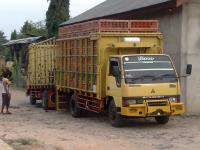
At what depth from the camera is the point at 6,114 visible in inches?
826

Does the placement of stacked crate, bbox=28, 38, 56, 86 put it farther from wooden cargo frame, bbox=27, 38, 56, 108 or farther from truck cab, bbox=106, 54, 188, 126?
truck cab, bbox=106, 54, 188, 126

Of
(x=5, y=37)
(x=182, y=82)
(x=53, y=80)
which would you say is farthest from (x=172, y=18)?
(x=5, y=37)

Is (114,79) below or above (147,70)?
below

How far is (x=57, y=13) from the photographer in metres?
38.6

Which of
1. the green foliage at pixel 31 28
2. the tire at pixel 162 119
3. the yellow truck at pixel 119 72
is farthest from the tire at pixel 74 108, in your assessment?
the green foliage at pixel 31 28

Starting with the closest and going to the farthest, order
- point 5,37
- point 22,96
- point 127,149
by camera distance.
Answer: point 127,149, point 22,96, point 5,37

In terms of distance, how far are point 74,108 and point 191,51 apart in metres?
4.52

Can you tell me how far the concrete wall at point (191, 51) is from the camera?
19.4 metres

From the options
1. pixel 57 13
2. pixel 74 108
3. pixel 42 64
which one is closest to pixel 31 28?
pixel 57 13

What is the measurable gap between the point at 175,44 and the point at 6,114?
22.0 ft

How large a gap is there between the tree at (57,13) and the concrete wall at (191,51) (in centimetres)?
1988

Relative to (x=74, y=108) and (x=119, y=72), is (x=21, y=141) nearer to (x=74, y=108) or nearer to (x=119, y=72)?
(x=119, y=72)

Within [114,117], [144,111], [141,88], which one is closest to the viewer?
[144,111]

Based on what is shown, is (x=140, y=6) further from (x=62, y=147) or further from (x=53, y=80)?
(x=62, y=147)
